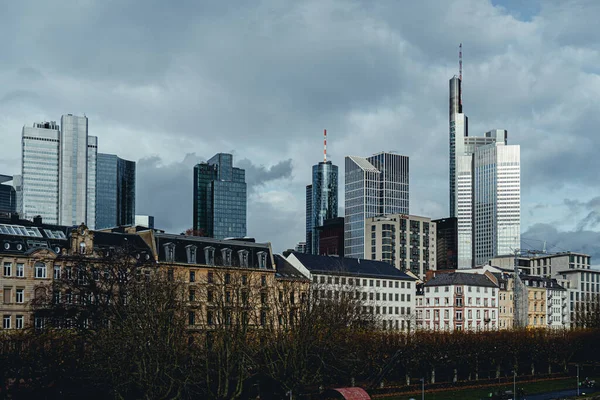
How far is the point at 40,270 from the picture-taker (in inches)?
5581

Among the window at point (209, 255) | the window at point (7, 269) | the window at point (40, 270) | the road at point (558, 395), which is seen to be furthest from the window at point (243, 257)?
the road at point (558, 395)

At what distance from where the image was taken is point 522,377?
16225 centimetres

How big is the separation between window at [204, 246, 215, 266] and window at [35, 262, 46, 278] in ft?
113

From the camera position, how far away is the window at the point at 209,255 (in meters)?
165

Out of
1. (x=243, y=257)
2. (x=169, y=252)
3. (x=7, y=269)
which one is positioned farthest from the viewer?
(x=243, y=257)

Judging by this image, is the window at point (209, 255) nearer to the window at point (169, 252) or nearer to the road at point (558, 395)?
the window at point (169, 252)

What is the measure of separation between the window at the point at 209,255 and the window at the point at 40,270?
1360 inches

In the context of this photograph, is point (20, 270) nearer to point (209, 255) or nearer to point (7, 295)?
point (7, 295)

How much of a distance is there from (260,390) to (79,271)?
132 feet

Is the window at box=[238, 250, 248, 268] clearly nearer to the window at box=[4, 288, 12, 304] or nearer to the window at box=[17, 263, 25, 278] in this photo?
the window at box=[17, 263, 25, 278]

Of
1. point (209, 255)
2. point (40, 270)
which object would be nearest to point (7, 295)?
point (40, 270)

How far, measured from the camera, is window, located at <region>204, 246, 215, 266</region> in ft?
542

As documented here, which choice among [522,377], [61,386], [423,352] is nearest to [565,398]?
[423,352]

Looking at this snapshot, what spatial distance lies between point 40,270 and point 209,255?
1447 inches
